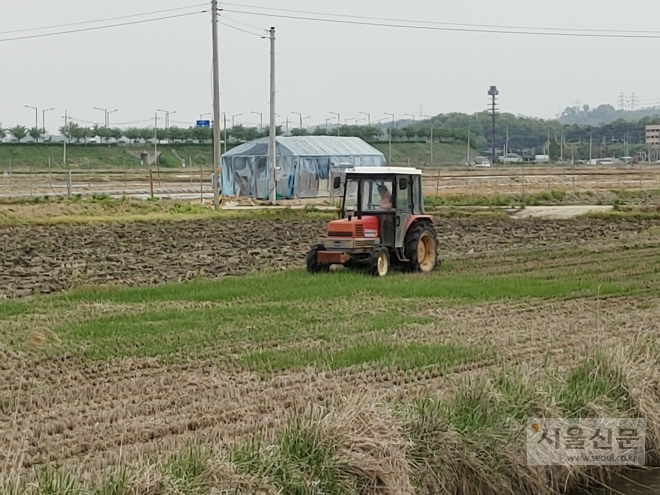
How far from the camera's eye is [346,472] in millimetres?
7090

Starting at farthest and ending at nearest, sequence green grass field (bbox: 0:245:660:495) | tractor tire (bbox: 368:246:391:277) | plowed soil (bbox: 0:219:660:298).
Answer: plowed soil (bbox: 0:219:660:298) < tractor tire (bbox: 368:246:391:277) < green grass field (bbox: 0:245:660:495)

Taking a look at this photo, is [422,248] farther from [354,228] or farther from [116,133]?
[116,133]

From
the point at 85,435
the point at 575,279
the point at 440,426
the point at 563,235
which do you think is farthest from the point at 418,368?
the point at 563,235

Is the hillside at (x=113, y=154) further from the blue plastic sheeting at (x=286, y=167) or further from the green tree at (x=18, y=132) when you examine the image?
the blue plastic sheeting at (x=286, y=167)

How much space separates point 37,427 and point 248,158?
139ft

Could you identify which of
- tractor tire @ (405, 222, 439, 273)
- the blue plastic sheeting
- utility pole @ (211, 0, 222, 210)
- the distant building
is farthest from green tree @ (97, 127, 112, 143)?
the distant building

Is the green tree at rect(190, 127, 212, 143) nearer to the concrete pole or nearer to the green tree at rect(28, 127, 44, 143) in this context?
the green tree at rect(28, 127, 44, 143)

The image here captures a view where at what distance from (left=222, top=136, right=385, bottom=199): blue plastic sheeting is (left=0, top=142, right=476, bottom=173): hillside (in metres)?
35.8

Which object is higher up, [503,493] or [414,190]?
[414,190]

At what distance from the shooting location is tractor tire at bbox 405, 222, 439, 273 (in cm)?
1920

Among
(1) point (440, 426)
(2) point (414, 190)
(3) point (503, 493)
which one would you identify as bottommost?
(3) point (503, 493)

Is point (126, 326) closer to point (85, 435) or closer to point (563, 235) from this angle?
point (85, 435)

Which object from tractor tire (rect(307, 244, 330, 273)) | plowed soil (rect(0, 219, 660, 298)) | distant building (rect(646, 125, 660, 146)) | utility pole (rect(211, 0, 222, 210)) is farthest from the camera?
distant building (rect(646, 125, 660, 146))

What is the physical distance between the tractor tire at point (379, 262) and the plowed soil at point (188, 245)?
8.93 feet
